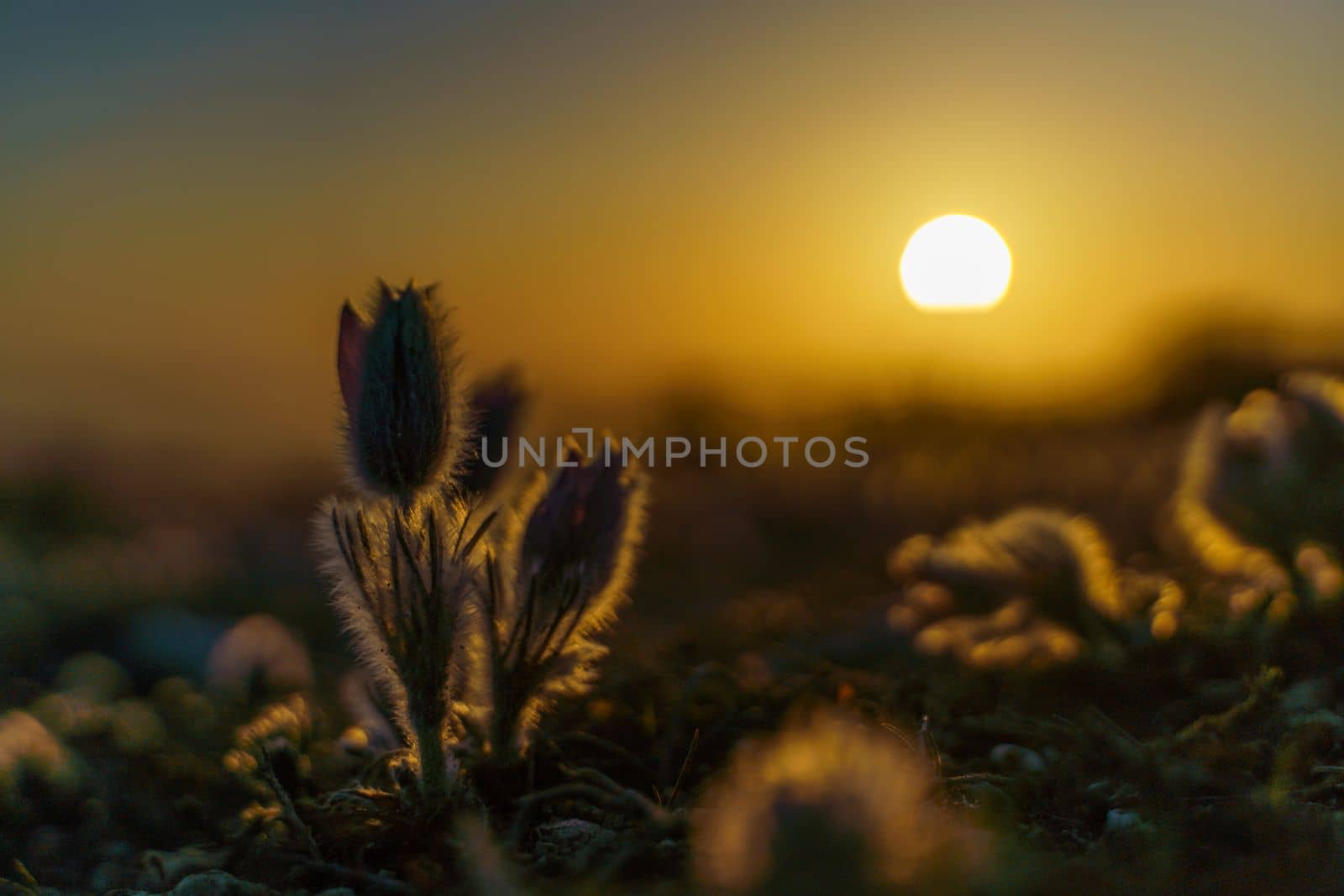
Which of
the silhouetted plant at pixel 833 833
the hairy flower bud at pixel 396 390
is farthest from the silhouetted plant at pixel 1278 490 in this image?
the hairy flower bud at pixel 396 390

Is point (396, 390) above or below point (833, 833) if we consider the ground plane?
A: above

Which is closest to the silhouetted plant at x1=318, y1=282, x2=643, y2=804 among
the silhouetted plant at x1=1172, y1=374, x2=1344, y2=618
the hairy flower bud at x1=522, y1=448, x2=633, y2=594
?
the hairy flower bud at x1=522, y1=448, x2=633, y2=594

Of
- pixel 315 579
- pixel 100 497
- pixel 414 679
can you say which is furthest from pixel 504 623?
pixel 100 497

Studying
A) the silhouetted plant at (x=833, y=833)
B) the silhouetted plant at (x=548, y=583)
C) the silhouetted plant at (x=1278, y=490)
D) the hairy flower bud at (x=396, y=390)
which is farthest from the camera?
the silhouetted plant at (x=1278, y=490)

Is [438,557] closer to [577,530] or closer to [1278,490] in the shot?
[577,530]

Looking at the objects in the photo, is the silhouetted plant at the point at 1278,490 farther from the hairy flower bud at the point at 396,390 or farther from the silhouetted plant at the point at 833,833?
the hairy flower bud at the point at 396,390

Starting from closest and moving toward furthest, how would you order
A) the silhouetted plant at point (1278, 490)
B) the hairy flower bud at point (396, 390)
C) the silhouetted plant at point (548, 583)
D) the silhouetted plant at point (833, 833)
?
the silhouetted plant at point (833, 833)
the hairy flower bud at point (396, 390)
the silhouetted plant at point (548, 583)
the silhouetted plant at point (1278, 490)

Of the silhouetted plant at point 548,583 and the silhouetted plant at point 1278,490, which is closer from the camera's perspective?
the silhouetted plant at point 548,583

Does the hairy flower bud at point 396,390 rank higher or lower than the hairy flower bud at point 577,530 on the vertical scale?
higher

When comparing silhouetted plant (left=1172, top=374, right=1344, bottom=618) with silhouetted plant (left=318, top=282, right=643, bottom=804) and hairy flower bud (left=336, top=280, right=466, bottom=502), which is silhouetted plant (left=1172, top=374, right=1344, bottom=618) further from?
hairy flower bud (left=336, top=280, right=466, bottom=502)

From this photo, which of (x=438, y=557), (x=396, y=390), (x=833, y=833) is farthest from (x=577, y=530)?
(x=833, y=833)
